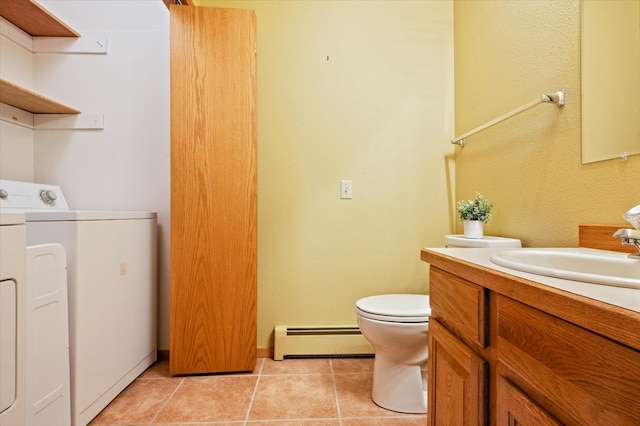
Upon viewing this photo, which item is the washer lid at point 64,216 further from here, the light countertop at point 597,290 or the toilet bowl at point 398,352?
the light countertop at point 597,290

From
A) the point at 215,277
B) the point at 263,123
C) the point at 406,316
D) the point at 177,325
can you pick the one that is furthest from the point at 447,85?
the point at 177,325

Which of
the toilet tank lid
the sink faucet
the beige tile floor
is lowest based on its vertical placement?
the beige tile floor

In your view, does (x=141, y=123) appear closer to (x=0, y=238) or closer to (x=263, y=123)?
(x=263, y=123)

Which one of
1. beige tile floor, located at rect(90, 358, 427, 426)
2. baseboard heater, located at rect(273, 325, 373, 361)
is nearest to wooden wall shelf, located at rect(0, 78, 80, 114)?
beige tile floor, located at rect(90, 358, 427, 426)

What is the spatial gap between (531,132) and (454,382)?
1.11m

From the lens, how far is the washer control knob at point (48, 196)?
5.38 feet

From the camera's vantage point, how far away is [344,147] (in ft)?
6.40

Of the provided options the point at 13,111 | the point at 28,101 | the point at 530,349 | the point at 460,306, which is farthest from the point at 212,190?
the point at 530,349

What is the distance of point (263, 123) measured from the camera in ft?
6.35

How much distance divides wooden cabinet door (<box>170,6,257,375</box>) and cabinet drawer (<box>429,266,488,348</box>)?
1.04m

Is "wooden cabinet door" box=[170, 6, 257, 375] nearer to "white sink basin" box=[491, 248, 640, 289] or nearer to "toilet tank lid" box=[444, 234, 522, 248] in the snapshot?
"toilet tank lid" box=[444, 234, 522, 248]

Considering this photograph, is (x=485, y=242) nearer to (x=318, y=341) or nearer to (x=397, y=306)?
(x=397, y=306)

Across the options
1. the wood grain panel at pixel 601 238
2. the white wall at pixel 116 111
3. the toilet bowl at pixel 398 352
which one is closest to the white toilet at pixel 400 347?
the toilet bowl at pixel 398 352

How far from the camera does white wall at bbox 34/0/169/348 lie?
1.81 meters
